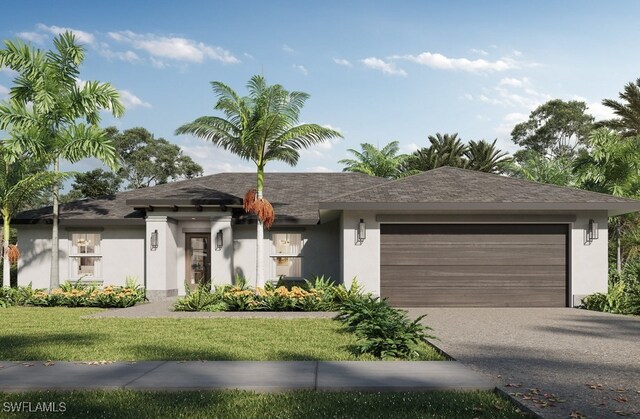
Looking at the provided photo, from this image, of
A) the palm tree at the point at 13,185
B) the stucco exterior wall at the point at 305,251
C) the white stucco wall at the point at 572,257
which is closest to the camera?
the white stucco wall at the point at 572,257

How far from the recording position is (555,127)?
53.9 m

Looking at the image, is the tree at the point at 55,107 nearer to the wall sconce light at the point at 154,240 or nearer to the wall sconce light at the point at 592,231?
the wall sconce light at the point at 154,240

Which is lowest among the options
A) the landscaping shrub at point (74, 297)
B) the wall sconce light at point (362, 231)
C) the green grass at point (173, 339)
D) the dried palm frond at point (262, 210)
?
the landscaping shrub at point (74, 297)

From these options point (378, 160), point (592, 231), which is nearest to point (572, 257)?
point (592, 231)

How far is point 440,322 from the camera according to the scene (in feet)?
40.2

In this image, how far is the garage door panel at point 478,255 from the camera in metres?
15.8

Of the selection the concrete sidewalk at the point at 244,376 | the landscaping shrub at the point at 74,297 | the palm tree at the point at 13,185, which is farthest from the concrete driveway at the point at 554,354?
the palm tree at the point at 13,185

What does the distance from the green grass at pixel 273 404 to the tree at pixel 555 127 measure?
2070 inches

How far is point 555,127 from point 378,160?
78.2 ft

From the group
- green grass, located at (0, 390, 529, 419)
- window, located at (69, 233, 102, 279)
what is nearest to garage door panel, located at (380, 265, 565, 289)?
green grass, located at (0, 390, 529, 419)

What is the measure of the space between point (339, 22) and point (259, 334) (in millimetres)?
8773

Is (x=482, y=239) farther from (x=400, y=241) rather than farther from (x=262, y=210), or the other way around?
(x=262, y=210)

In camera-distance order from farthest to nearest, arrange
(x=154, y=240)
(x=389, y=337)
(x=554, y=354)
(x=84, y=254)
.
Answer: (x=84, y=254) → (x=154, y=240) → (x=554, y=354) → (x=389, y=337)

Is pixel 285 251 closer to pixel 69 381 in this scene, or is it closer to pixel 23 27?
pixel 23 27
